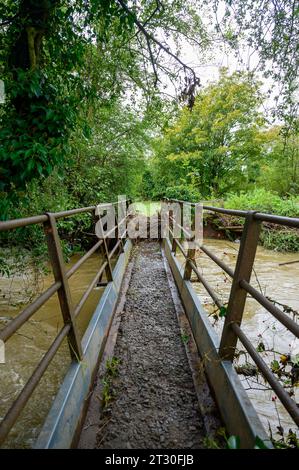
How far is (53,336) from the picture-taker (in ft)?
11.2

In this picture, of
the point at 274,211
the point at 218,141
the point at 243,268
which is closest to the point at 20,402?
the point at 243,268

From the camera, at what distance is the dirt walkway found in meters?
1.53

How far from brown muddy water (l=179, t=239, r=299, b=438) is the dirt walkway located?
47cm

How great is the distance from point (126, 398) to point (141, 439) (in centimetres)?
33

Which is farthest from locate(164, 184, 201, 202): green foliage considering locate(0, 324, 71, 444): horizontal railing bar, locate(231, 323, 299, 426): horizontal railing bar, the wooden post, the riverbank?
locate(0, 324, 71, 444): horizontal railing bar

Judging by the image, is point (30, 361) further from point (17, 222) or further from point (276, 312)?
point (276, 312)

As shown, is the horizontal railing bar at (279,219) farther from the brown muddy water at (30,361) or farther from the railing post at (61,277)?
the brown muddy water at (30,361)

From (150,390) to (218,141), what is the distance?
1555 cm

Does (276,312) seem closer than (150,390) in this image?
Yes

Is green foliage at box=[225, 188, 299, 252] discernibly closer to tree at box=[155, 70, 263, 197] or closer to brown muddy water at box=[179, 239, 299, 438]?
brown muddy water at box=[179, 239, 299, 438]

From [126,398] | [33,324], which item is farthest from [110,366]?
[33,324]
